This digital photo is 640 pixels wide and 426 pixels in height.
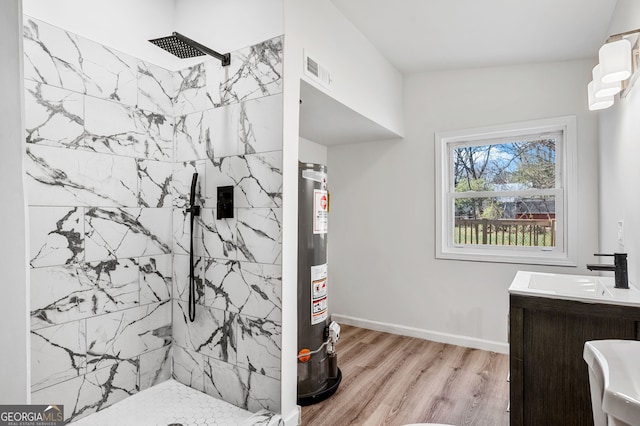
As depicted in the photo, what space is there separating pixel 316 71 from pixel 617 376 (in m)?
2.06

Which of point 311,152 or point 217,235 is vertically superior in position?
point 311,152

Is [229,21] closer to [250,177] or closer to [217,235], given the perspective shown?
[250,177]

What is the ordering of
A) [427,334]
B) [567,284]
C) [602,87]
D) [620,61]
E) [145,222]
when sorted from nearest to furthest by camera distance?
[620,61]
[602,87]
[567,284]
[145,222]
[427,334]

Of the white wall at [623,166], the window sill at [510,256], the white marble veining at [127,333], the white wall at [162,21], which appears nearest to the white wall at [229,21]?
the white wall at [162,21]

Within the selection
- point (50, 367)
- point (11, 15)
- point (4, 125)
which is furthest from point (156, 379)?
point (11, 15)

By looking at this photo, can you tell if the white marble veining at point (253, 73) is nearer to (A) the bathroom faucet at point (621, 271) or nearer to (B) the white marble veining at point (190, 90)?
(B) the white marble veining at point (190, 90)

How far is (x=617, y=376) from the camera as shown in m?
0.76

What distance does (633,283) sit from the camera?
73.9 inches

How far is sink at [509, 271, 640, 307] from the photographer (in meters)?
1.63

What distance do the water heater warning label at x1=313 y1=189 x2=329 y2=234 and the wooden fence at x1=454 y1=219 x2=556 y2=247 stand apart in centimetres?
176

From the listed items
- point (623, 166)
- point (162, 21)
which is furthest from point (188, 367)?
point (623, 166)

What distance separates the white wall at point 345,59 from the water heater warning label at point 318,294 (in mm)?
1261

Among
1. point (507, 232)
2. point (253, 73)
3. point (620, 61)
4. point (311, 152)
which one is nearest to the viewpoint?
point (620, 61)

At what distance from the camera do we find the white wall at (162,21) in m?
1.91
